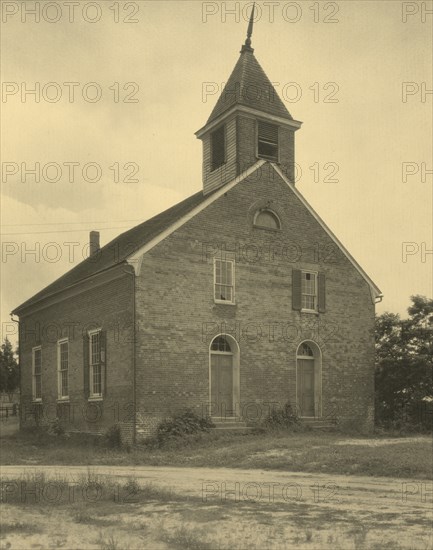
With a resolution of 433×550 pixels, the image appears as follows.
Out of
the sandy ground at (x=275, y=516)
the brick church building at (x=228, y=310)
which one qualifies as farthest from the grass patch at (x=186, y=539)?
the brick church building at (x=228, y=310)

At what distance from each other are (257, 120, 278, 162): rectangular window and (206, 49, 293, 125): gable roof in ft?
1.81

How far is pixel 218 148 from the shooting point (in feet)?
90.0

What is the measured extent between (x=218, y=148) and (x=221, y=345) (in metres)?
8.15

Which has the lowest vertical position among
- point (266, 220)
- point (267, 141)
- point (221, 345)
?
point (221, 345)

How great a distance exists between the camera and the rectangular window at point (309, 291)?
26438 millimetres

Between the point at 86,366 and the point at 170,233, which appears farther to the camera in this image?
the point at 86,366

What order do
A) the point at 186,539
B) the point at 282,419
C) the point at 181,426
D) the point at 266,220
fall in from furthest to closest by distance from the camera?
the point at 266,220 < the point at 282,419 < the point at 181,426 < the point at 186,539

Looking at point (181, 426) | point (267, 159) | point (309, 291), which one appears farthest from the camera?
point (267, 159)

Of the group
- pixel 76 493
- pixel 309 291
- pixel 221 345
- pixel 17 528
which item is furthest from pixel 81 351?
pixel 17 528

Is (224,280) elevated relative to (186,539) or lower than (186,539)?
elevated

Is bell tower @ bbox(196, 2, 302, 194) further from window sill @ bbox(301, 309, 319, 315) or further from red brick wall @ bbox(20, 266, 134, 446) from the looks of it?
red brick wall @ bbox(20, 266, 134, 446)

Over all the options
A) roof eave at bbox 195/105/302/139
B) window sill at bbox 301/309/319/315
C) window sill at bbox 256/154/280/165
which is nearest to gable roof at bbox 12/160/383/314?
window sill at bbox 256/154/280/165

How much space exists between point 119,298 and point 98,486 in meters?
11.6

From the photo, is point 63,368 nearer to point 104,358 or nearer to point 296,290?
point 104,358
